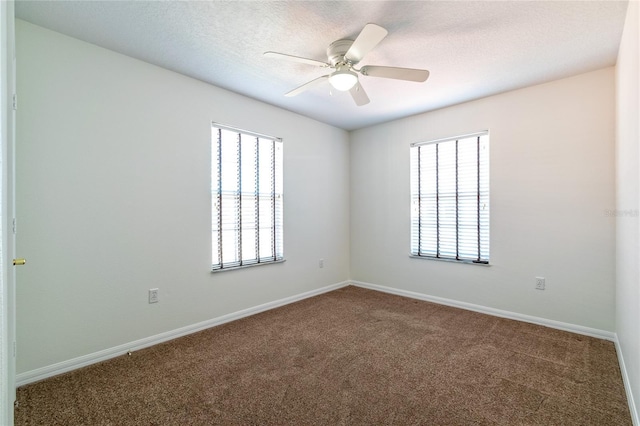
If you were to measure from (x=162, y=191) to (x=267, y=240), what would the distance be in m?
1.37

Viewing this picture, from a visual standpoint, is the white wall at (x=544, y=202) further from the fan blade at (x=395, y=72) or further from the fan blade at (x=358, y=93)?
the fan blade at (x=395, y=72)

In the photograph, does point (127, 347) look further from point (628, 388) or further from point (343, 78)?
point (628, 388)

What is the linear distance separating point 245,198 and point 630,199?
129 inches

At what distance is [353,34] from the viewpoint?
224 centimetres

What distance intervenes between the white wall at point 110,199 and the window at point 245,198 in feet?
0.42

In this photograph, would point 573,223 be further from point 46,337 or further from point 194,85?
point 46,337

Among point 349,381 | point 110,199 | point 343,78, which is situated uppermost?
point 343,78

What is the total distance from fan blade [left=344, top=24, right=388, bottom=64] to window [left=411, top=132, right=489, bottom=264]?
7.18ft

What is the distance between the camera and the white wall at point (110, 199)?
7.11ft

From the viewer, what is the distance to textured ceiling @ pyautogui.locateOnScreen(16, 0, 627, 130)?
1978 millimetres

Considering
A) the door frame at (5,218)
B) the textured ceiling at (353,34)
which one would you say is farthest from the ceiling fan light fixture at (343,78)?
the door frame at (5,218)

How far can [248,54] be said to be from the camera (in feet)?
8.32

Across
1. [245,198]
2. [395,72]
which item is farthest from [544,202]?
[245,198]

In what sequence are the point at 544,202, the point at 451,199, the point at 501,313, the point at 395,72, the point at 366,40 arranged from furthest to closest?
the point at 451,199, the point at 501,313, the point at 544,202, the point at 395,72, the point at 366,40
